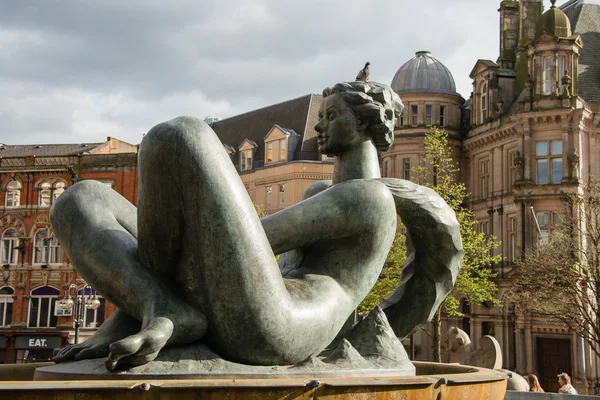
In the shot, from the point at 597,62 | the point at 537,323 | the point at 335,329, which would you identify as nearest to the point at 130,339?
the point at 335,329

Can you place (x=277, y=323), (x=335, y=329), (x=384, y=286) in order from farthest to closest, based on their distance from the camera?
1. (x=384, y=286)
2. (x=335, y=329)
3. (x=277, y=323)

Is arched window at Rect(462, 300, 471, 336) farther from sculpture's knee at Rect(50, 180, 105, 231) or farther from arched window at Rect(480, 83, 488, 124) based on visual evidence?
sculpture's knee at Rect(50, 180, 105, 231)

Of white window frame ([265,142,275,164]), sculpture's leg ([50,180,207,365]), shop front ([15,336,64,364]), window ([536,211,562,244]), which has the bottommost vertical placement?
shop front ([15,336,64,364])

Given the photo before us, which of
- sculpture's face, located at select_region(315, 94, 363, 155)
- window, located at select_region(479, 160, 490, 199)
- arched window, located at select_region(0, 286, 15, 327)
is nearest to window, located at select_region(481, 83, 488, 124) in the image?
window, located at select_region(479, 160, 490, 199)

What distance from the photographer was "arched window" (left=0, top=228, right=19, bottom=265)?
48969mm

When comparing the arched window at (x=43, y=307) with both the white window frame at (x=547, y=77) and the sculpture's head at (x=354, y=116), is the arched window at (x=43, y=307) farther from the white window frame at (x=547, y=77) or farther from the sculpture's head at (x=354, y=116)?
the sculpture's head at (x=354, y=116)

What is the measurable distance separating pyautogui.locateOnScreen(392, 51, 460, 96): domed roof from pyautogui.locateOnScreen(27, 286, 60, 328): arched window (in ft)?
78.7

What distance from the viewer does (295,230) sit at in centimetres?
523

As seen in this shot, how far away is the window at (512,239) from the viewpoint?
130ft

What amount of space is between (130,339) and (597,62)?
41.6m

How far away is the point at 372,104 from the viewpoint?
605 centimetres

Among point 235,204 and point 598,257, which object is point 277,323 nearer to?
point 235,204

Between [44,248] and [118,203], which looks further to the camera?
[44,248]

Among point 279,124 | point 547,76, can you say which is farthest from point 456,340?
point 279,124
